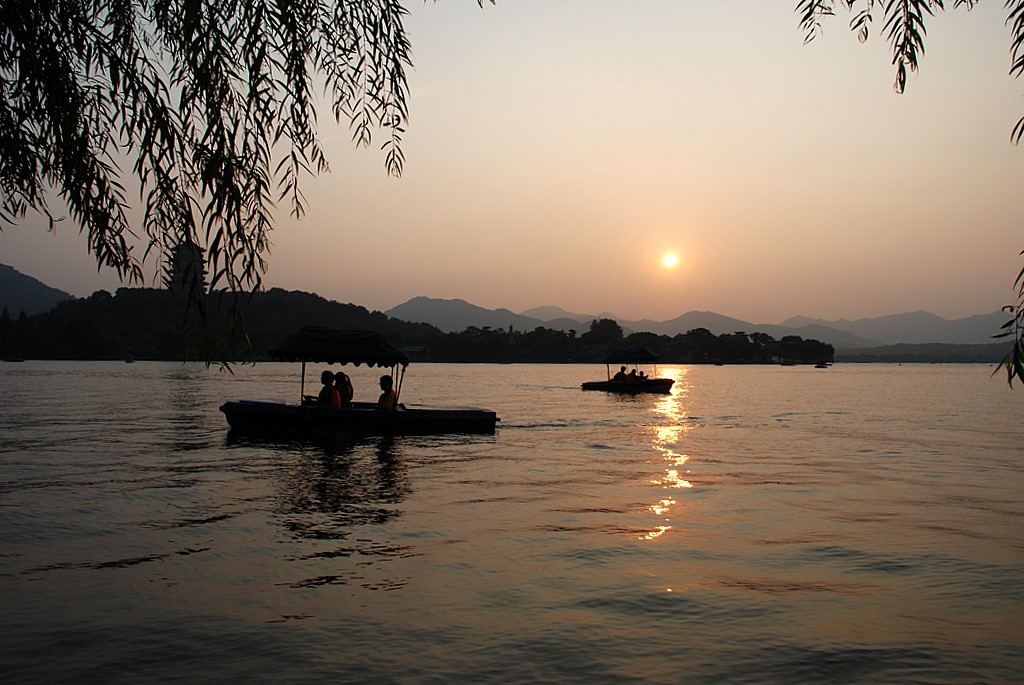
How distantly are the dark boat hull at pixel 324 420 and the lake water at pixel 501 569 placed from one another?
5.59 ft

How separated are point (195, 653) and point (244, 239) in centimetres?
466

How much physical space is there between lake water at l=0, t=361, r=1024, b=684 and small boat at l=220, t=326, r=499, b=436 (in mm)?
1843

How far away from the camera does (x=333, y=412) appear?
28.5 meters

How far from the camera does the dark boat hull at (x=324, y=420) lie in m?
28.4

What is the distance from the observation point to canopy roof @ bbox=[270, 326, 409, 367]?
1155 inches

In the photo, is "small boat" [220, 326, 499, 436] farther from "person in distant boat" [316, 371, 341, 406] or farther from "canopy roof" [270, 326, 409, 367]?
"person in distant boat" [316, 371, 341, 406]

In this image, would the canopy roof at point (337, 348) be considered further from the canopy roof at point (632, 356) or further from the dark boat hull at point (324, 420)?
the canopy roof at point (632, 356)

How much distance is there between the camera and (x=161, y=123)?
640 cm

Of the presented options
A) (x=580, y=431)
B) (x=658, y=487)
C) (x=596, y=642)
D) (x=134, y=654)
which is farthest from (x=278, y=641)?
(x=580, y=431)

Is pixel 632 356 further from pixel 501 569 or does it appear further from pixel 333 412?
pixel 501 569

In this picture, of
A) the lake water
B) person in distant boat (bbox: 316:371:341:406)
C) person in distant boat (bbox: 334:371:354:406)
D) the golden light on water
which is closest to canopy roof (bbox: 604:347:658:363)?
the golden light on water

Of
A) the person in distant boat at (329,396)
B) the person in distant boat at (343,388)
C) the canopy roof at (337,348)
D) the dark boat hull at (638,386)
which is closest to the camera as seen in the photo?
the person in distant boat at (329,396)

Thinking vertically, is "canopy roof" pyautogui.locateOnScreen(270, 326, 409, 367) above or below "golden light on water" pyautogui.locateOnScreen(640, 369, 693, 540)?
above

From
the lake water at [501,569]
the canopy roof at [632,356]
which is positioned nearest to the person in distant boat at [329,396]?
the lake water at [501,569]
